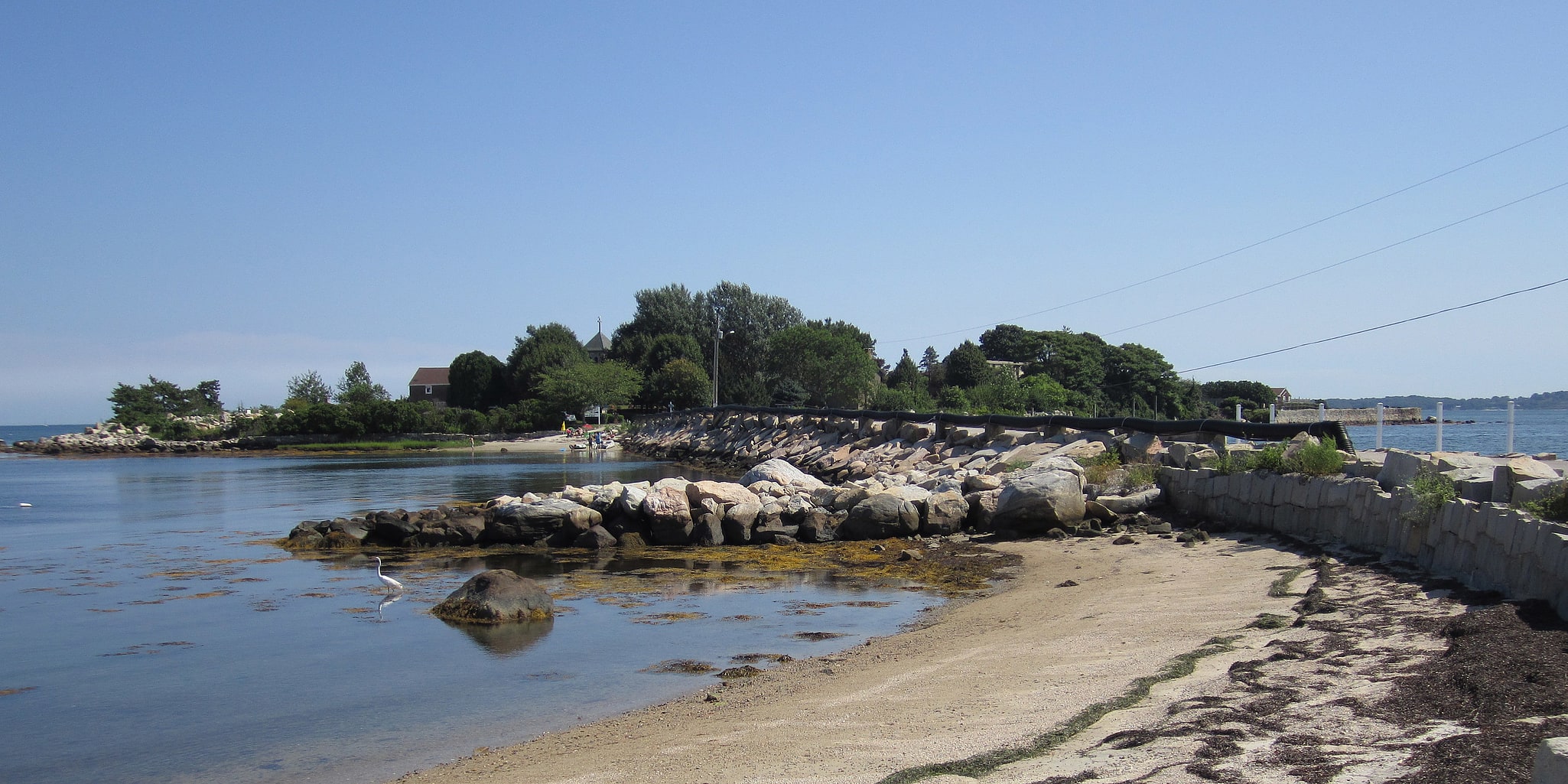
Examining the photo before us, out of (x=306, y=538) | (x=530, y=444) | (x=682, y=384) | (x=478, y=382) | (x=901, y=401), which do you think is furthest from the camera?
(x=478, y=382)

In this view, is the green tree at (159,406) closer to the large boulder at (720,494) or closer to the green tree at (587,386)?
the green tree at (587,386)

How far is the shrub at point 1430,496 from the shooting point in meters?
9.38

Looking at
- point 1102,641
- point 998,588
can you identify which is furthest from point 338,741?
point 998,588

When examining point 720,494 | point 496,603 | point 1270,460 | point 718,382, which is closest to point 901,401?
point 718,382

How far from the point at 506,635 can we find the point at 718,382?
244 ft

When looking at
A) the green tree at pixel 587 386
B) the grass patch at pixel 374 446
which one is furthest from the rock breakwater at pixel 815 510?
the green tree at pixel 587 386

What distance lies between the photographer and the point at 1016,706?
6344 millimetres

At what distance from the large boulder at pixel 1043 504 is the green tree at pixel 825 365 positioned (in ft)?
205

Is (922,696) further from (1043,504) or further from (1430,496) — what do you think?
(1043,504)

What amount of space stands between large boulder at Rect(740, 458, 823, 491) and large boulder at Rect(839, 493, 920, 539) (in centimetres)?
392

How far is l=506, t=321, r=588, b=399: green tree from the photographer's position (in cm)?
8688

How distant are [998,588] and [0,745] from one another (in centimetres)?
994

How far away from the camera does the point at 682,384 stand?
82.1 m

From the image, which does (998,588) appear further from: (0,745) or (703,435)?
(703,435)
